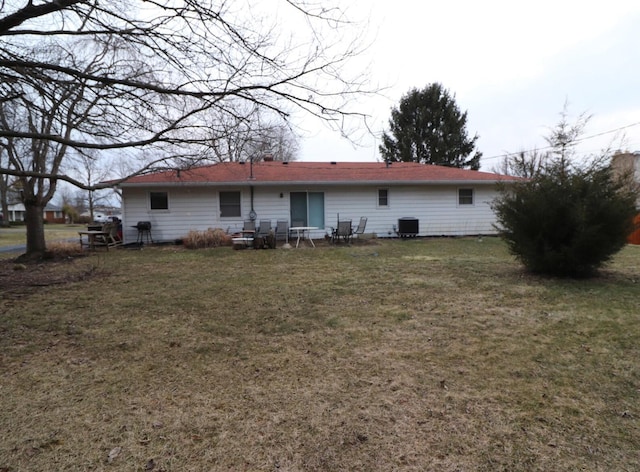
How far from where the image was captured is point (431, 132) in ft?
95.5

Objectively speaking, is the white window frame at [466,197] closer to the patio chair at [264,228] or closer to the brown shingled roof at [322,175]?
the brown shingled roof at [322,175]

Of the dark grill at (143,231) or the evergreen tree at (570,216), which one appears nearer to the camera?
the evergreen tree at (570,216)

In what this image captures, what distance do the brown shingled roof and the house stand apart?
0.13 feet

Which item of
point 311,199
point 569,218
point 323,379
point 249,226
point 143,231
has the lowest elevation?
point 323,379

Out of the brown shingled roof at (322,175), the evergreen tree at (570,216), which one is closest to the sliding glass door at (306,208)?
the brown shingled roof at (322,175)

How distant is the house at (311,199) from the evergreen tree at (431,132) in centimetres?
1364

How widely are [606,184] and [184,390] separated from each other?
7.15 m

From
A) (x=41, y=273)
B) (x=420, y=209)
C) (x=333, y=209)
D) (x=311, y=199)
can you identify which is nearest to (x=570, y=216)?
(x=420, y=209)

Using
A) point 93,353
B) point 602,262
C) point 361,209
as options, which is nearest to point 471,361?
point 93,353

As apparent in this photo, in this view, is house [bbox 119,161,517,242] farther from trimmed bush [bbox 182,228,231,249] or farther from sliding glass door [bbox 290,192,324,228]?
trimmed bush [bbox 182,228,231,249]

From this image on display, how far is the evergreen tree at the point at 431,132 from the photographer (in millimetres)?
28844

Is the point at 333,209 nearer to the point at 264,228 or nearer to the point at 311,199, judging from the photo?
the point at 311,199

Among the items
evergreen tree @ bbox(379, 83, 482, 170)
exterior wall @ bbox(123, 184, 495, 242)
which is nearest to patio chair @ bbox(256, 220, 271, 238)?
exterior wall @ bbox(123, 184, 495, 242)

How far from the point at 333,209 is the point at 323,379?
39.5ft
